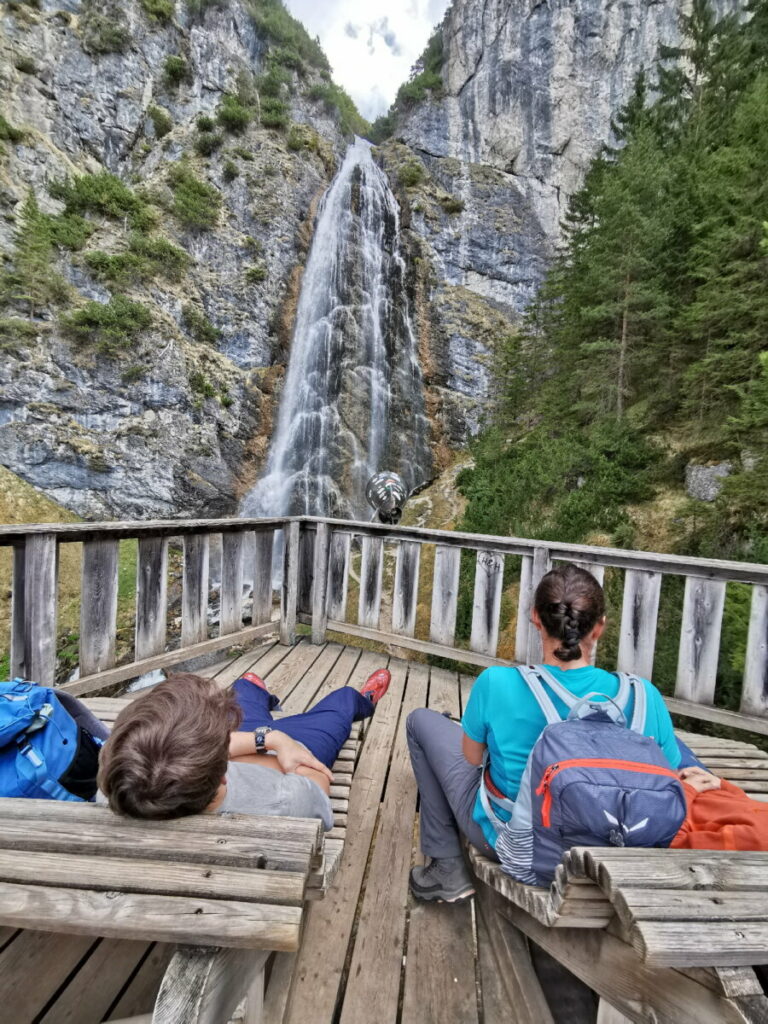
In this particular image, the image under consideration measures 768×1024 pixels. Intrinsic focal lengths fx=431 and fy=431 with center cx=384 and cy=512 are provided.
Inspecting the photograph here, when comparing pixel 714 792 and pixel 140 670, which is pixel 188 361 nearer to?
pixel 140 670

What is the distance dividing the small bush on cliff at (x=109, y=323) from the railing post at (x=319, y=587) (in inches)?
475

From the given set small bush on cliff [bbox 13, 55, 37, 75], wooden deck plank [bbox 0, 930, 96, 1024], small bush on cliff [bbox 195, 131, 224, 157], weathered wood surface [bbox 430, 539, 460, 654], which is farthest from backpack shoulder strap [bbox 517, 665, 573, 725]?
small bush on cliff [bbox 13, 55, 37, 75]

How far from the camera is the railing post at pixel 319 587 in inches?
161

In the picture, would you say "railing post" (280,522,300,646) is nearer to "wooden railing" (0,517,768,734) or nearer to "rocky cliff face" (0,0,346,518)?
"wooden railing" (0,517,768,734)

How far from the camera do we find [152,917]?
0.81 meters

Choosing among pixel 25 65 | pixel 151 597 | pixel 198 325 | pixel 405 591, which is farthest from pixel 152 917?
pixel 25 65

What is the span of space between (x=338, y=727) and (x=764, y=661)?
2.49 metres

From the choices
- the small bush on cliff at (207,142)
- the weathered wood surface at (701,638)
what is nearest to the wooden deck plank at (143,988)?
the weathered wood surface at (701,638)

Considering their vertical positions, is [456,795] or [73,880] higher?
[73,880]

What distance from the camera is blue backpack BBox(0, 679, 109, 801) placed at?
1324 millimetres

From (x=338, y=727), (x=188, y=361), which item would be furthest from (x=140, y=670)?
(x=188, y=361)

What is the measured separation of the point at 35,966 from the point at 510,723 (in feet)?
4.94

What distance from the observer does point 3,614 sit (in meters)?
7.71

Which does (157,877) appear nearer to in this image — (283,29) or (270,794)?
(270,794)
